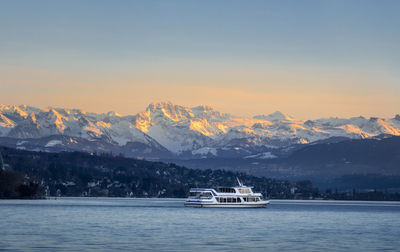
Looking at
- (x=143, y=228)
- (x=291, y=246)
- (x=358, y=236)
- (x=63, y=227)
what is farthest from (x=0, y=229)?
(x=358, y=236)

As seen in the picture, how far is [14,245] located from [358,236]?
6301 centimetres

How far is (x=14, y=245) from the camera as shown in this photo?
372 ft

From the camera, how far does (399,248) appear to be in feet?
401

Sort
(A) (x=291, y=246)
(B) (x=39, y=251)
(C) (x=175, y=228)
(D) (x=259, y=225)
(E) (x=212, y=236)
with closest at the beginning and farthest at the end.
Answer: (B) (x=39, y=251) < (A) (x=291, y=246) < (E) (x=212, y=236) < (C) (x=175, y=228) < (D) (x=259, y=225)

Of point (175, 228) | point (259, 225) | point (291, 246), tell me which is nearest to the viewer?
point (291, 246)

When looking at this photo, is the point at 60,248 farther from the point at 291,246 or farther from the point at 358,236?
the point at 358,236

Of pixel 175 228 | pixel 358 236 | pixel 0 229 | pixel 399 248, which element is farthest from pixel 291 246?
pixel 0 229

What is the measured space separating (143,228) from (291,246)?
132 feet

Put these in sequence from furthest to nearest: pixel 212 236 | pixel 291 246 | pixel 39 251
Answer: pixel 212 236 < pixel 291 246 < pixel 39 251

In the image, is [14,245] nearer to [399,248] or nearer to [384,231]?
[399,248]

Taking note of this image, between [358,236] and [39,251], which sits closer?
[39,251]

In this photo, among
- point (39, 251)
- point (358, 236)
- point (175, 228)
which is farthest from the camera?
point (175, 228)

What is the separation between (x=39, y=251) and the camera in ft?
352

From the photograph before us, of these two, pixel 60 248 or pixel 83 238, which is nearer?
pixel 60 248
